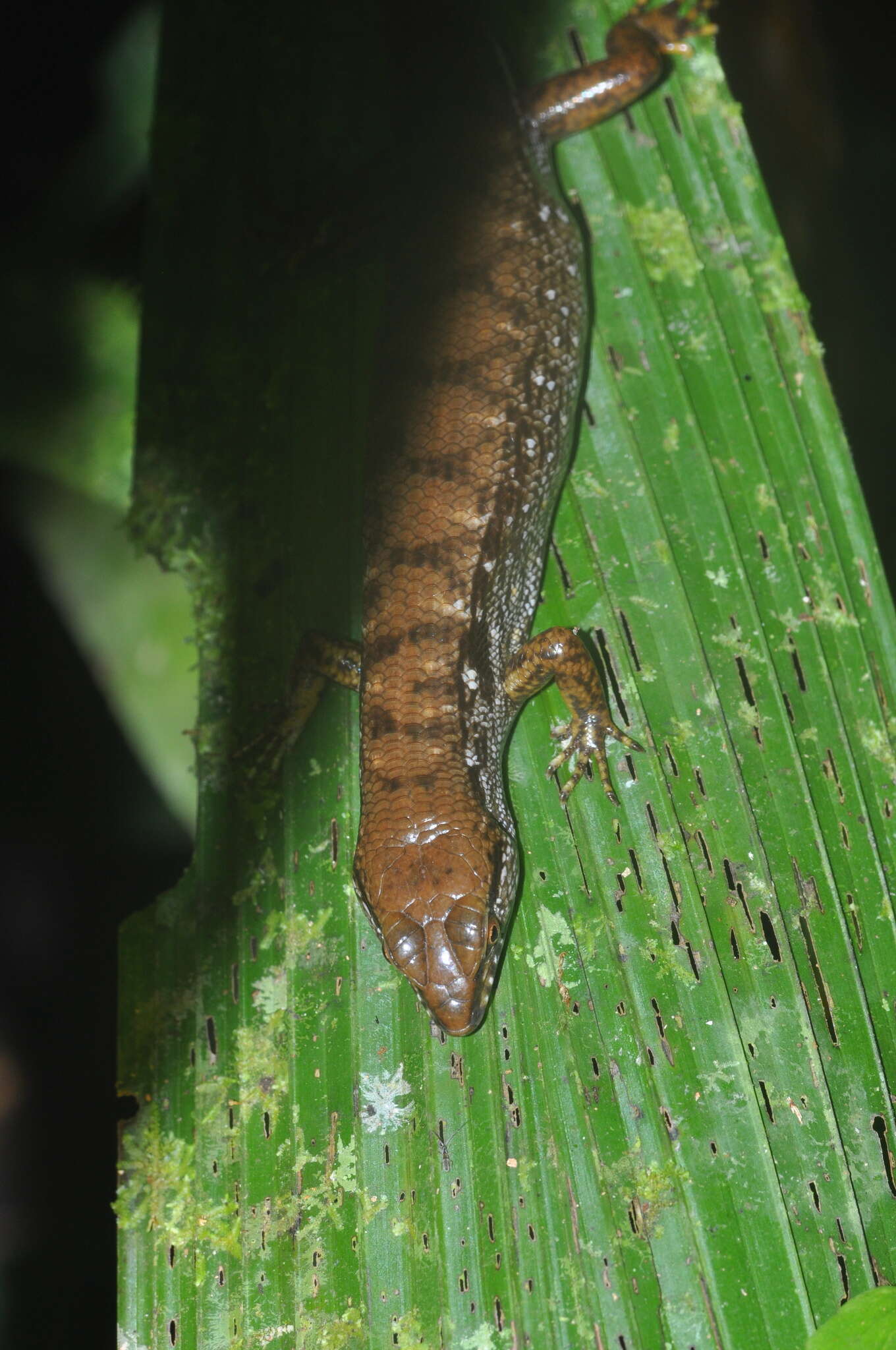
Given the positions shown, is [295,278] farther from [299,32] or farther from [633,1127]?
[633,1127]

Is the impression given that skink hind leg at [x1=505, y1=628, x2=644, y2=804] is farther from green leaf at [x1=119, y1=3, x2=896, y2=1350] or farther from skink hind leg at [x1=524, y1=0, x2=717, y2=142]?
skink hind leg at [x1=524, y1=0, x2=717, y2=142]

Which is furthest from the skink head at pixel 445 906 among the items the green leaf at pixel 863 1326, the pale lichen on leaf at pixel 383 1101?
the green leaf at pixel 863 1326

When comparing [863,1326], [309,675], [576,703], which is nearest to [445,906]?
[576,703]

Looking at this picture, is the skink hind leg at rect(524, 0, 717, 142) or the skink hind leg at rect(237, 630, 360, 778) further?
the skink hind leg at rect(524, 0, 717, 142)

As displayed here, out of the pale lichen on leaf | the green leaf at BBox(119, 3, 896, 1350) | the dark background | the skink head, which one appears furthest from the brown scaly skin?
the dark background

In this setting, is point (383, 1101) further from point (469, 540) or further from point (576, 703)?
point (469, 540)

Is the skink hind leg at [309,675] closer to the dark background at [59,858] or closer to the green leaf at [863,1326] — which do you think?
the dark background at [59,858]
